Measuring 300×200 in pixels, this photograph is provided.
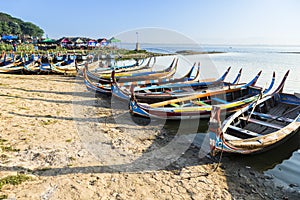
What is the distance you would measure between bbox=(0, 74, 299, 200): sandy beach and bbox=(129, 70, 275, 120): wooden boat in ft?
2.56

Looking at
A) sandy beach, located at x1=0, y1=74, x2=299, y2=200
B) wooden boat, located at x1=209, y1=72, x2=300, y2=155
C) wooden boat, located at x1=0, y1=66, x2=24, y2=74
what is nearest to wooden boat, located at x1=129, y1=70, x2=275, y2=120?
sandy beach, located at x1=0, y1=74, x2=299, y2=200

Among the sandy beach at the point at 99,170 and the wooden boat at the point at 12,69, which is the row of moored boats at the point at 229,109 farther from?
the wooden boat at the point at 12,69

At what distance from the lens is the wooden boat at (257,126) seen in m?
5.01

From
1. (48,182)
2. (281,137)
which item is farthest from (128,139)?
(281,137)

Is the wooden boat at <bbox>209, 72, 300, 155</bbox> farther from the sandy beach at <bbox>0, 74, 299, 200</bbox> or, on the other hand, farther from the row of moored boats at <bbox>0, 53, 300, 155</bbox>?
the sandy beach at <bbox>0, 74, 299, 200</bbox>

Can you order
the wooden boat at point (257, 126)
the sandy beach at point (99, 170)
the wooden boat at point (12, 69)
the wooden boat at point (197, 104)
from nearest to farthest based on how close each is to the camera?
1. the sandy beach at point (99, 170)
2. the wooden boat at point (257, 126)
3. the wooden boat at point (197, 104)
4. the wooden boat at point (12, 69)

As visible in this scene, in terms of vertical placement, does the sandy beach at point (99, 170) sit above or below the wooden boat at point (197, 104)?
below

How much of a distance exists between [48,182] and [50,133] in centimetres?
254

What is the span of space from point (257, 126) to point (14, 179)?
7.38m

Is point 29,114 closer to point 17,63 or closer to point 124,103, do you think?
point 124,103

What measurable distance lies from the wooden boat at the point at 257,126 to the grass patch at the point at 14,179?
427 centimetres

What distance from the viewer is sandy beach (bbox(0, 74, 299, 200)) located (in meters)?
4.28

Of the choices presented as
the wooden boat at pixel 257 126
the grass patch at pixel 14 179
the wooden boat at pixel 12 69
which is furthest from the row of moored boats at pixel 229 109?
the wooden boat at pixel 12 69

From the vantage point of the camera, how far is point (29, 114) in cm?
792
